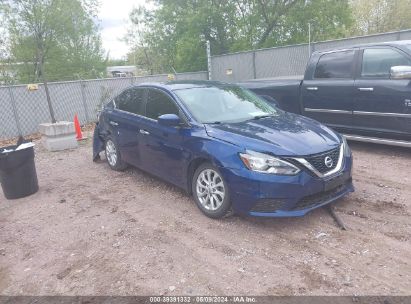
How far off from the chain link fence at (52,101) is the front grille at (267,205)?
1035cm

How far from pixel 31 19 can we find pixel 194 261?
18743 millimetres

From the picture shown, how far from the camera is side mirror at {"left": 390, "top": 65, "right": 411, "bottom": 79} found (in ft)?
18.9

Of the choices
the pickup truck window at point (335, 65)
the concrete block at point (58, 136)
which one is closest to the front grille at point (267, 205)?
the pickup truck window at point (335, 65)

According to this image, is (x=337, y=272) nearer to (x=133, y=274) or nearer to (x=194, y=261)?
(x=194, y=261)

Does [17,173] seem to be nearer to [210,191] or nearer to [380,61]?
[210,191]

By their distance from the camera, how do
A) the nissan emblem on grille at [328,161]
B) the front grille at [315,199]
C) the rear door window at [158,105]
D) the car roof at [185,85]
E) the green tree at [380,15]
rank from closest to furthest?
the front grille at [315,199] < the nissan emblem on grille at [328,161] < the rear door window at [158,105] < the car roof at [185,85] < the green tree at [380,15]

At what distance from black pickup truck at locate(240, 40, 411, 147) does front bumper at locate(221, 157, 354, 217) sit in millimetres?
2733

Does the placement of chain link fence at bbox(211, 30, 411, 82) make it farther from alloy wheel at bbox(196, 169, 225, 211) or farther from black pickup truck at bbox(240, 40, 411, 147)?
alloy wheel at bbox(196, 169, 225, 211)

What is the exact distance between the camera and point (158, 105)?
5426 millimetres

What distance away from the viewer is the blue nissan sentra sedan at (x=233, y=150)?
3896 mm

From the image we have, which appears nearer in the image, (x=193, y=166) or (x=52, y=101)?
(x=193, y=166)

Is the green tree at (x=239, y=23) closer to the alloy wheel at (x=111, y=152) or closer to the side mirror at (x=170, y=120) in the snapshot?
the alloy wheel at (x=111, y=152)

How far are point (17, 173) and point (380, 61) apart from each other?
20.5ft

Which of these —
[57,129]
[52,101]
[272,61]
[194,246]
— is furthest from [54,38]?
[194,246]
